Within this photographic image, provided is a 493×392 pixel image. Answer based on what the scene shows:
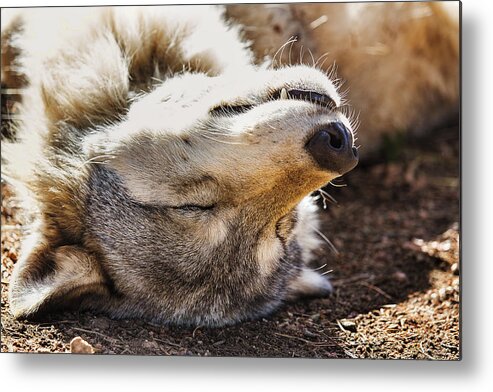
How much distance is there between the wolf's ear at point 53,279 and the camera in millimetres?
2396

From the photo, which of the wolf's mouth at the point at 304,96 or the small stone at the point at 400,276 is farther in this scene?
the small stone at the point at 400,276

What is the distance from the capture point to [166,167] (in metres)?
2.29

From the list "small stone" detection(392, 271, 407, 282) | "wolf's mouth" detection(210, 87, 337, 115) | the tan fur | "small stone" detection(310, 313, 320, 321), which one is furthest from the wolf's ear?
"small stone" detection(392, 271, 407, 282)

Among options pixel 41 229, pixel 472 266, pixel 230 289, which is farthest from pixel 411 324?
pixel 41 229

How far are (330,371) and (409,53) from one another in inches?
67.6

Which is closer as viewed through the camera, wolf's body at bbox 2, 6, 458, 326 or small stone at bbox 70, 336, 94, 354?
wolf's body at bbox 2, 6, 458, 326

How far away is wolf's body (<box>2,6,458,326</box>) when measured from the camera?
2209 mm

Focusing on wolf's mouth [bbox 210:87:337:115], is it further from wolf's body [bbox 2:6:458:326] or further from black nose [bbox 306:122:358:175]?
black nose [bbox 306:122:358:175]

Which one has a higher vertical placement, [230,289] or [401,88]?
[401,88]

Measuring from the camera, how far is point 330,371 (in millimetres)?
2631

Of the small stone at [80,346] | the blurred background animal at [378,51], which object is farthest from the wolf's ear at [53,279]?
the blurred background animal at [378,51]

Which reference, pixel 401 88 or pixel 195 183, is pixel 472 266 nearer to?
pixel 195 183

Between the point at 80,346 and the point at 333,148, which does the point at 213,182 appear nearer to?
the point at 333,148

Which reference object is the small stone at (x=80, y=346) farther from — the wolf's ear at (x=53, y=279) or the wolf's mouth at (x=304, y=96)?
the wolf's mouth at (x=304, y=96)
